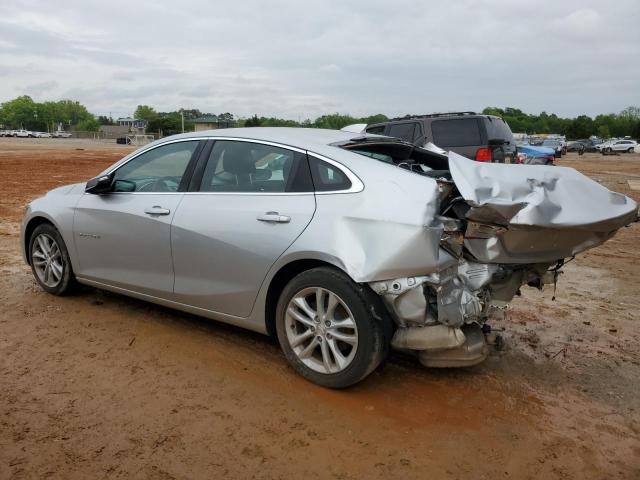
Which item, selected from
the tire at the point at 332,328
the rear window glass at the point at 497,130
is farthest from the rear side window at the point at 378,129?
the tire at the point at 332,328

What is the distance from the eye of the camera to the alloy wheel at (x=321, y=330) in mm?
3453

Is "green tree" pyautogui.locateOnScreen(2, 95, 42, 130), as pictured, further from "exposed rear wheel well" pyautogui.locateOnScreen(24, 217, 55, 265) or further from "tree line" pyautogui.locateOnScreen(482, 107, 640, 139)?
"exposed rear wheel well" pyautogui.locateOnScreen(24, 217, 55, 265)

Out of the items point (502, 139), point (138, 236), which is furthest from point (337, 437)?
point (502, 139)

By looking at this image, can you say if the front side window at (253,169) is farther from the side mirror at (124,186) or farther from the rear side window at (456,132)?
the rear side window at (456,132)

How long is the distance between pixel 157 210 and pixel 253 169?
83cm

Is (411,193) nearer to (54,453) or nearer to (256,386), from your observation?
(256,386)

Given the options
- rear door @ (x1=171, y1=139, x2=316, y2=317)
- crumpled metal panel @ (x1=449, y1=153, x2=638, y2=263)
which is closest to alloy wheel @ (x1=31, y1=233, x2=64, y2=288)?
rear door @ (x1=171, y1=139, x2=316, y2=317)

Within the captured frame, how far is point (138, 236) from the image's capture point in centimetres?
442

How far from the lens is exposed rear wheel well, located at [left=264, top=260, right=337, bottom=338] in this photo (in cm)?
→ 363

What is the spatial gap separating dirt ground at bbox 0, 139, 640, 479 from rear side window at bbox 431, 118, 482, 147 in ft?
22.0

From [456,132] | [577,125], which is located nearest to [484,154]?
[456,132]

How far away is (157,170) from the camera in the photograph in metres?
4.70

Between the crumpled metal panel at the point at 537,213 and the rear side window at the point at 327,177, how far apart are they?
2.25 feet

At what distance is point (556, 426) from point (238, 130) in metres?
3.02
